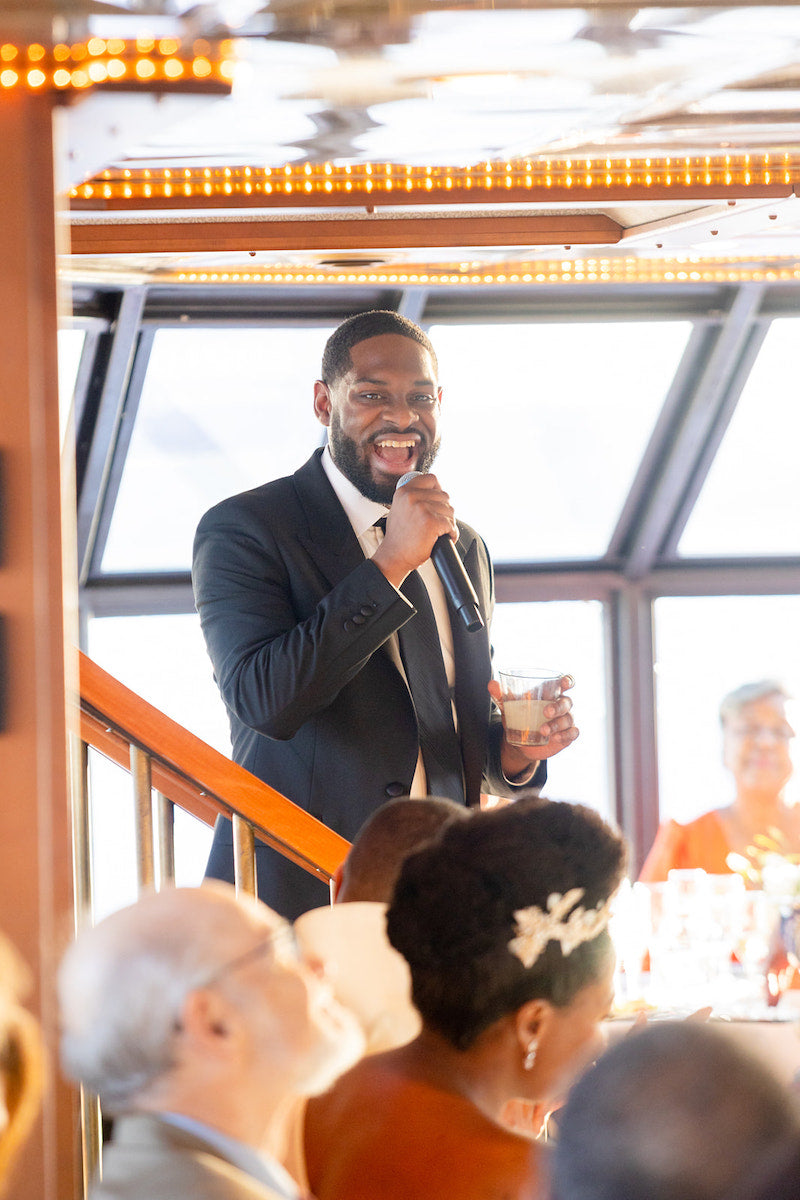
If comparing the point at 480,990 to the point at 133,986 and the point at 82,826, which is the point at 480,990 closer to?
the point at 133,986

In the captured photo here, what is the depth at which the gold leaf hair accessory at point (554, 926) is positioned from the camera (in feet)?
5.41

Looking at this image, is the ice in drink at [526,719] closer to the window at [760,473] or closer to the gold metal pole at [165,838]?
the gold metal pole at [165,838]

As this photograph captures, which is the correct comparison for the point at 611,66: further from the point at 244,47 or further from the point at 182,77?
the point at 182,77

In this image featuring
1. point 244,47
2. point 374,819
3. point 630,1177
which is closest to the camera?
point 630,1177

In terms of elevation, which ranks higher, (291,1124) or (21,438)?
(21,438)

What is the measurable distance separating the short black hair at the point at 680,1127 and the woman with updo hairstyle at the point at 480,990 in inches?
18.4

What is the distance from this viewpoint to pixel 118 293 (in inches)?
204

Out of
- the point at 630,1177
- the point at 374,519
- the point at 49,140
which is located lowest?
the point at 630,1177

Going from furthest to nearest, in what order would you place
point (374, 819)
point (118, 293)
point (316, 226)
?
point (118, 293), point (316, 226), point (374, 819)

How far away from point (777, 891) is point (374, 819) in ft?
4.05

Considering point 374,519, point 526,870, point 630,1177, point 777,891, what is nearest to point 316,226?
point 374,519

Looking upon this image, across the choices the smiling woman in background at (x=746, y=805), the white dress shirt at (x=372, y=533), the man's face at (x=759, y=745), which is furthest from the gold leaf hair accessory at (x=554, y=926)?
the man's face at (x=759, y=745)

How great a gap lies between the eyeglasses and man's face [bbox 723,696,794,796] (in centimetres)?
301

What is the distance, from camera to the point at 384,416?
9.85 feet
